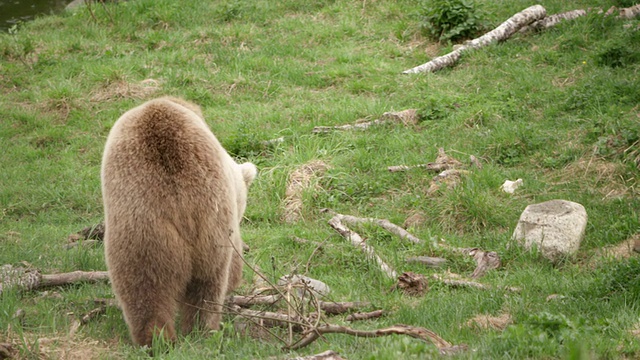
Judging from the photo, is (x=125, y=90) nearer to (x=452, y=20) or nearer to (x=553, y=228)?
(x=452, y=20)

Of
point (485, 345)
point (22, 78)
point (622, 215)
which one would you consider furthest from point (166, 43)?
point (485, 345)

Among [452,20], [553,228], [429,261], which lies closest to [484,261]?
[429,261]

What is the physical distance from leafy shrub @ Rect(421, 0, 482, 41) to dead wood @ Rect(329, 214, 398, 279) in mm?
5814

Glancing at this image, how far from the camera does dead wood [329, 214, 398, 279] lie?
7102 mm

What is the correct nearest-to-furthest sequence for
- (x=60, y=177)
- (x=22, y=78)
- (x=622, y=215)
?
(x=622, y=215) → (x=60, y=177) → (x=22, y=78)

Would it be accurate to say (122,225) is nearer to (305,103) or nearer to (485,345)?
(485,345)

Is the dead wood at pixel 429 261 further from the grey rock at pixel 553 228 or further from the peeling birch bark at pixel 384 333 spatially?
the peeling birch bark at pixel 384 333

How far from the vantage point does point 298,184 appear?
9031 mm

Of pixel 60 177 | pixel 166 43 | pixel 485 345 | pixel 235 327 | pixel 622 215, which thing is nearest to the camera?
pixel 485 345

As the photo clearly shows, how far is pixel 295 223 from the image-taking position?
339 inches

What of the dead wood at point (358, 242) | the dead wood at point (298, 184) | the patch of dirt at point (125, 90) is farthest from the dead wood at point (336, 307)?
the patch of dirt at point (125, 90)

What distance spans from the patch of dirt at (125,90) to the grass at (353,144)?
3 cm

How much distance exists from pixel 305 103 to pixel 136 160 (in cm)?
678

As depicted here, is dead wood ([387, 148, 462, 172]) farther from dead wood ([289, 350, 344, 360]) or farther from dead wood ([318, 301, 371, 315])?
dead wood ([289, 350, 344, 360])
